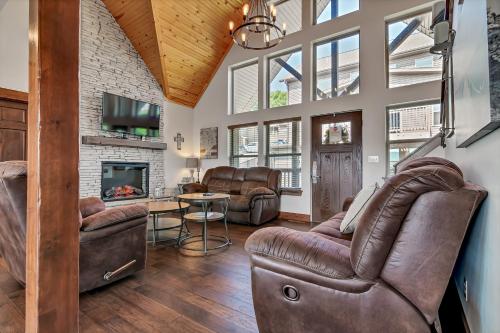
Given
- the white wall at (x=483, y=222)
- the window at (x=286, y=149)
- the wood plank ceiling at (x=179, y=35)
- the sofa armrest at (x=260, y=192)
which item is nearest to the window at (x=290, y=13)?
the wood plank ceiling at (x=179, y=35)

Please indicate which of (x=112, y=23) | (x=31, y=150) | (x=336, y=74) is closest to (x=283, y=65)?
(x=336, y=74)

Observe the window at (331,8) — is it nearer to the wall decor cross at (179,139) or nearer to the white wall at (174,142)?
the white wall at (174,142)

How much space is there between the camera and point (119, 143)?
5398 mm

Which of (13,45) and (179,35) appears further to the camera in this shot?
(179,35)

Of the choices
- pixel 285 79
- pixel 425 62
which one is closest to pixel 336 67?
pixel 285 79

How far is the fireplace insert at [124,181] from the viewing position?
5.33 metres

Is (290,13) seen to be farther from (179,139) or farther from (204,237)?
(204,237)

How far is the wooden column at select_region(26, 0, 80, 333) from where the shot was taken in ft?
3.54

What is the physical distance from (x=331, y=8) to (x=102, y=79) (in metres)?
4.91

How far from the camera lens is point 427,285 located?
1077 millimetres

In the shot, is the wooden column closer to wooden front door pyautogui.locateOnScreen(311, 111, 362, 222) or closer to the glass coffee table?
the glass coffee table

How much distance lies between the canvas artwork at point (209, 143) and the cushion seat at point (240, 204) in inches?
91.1

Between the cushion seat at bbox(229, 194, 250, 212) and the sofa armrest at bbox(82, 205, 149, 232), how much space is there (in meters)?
2.39

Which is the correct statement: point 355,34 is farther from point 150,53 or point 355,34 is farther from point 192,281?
point 192,281
